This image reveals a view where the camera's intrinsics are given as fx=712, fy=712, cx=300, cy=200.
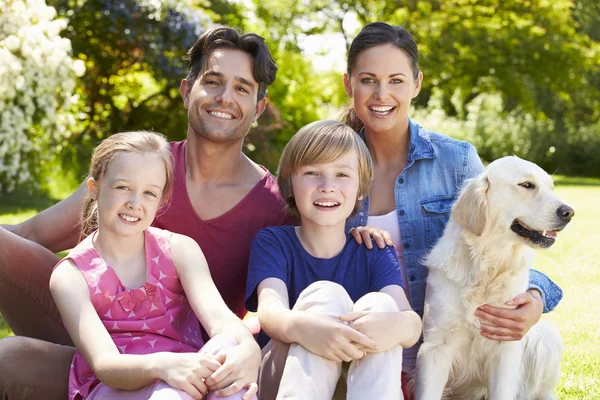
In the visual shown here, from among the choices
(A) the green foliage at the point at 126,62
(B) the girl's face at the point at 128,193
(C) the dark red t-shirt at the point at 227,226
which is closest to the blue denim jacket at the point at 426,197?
(C) the dark red t-shirt at the point at 227,226

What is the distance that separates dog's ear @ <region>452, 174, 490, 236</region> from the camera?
9.36ft

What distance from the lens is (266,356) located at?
8.66ft

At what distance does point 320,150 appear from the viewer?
9.18 feet

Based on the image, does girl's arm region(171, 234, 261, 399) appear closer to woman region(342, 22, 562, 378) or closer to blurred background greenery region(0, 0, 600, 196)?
woman region(342, 22, 562, 378)

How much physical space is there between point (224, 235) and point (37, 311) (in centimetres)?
85

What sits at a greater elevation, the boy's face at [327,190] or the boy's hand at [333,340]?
the boy's face at [327,190]

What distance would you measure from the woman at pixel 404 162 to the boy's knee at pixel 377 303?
723 mm

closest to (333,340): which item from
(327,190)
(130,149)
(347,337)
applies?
(347,337)

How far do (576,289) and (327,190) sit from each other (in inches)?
163

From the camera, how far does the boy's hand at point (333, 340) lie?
2314 mm

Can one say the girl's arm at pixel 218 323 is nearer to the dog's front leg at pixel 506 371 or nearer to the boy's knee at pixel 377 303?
the boy's knee at pixel 377 303

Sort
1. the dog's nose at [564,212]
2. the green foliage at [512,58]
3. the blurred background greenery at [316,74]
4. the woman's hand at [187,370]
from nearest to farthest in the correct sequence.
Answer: the woman's hand at [187,370] → the dog's nose at [564,212] → the blurred background greenery at [316,74] → the green foliage at [512,58]

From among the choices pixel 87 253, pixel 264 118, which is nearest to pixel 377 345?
pixel 87 253

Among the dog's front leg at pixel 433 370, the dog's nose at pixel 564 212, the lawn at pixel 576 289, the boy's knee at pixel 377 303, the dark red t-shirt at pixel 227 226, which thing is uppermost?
the dog's nose at pixel 564 212
